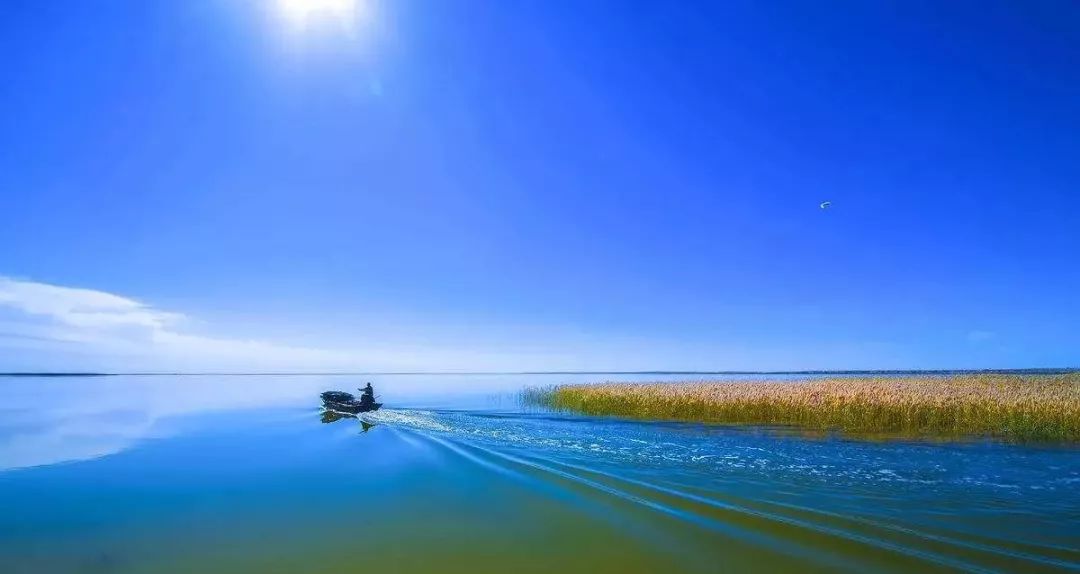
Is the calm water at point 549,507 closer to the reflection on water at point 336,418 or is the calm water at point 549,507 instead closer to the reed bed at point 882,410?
the reed bed at point 882,410

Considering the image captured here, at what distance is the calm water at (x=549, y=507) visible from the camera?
855cm

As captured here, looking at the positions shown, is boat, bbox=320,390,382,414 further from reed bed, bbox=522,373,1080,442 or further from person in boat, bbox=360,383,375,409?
reed bed, bbox=522,373,1080,442

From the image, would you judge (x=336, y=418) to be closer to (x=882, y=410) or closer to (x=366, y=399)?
(x=366, y=399)

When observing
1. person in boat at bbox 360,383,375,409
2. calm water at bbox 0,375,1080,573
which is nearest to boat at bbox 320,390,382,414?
person in boat at bbox 360,383,375,409

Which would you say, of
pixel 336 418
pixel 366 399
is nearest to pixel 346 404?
pixel 366 399

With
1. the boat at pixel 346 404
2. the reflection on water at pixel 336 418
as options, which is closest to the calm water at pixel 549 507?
the reflection on water at pixel 336 418

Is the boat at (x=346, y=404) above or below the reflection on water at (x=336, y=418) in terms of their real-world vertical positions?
above

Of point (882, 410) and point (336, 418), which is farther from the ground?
point (882, 410)

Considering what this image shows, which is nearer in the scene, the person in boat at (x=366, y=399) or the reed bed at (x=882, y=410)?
the reed bed at (x=882, y=410)

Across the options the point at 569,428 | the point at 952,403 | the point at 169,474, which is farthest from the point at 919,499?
the point at 169,474

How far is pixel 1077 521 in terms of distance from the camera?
9867mm

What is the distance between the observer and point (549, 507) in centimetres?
1199

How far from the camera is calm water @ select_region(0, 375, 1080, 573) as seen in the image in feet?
28.0

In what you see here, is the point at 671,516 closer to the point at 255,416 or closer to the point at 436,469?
the point at 436,469
